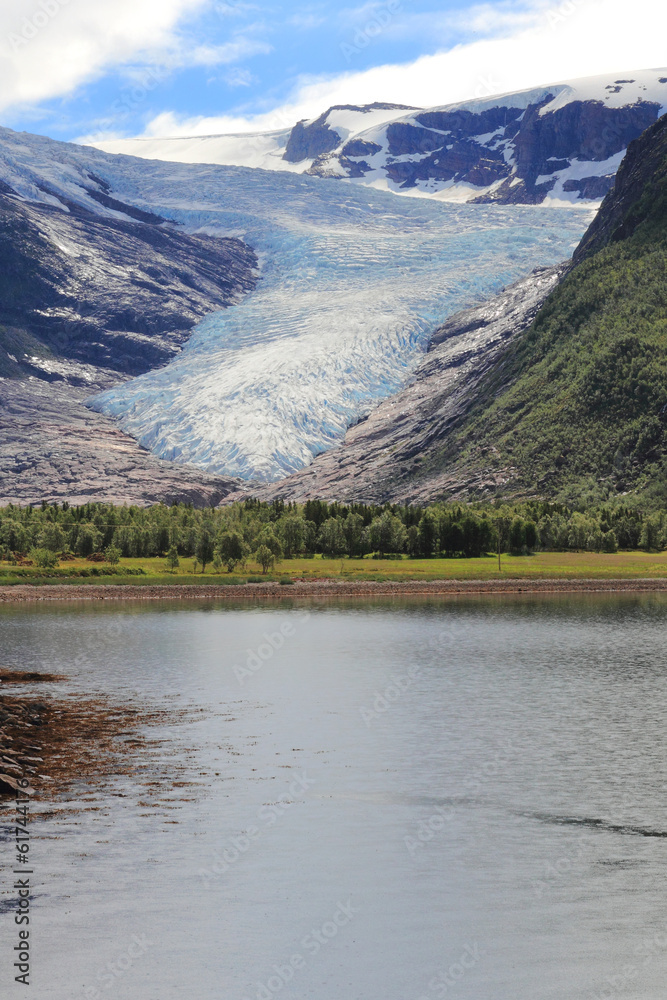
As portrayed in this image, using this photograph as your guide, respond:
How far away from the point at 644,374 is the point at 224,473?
7635 cm

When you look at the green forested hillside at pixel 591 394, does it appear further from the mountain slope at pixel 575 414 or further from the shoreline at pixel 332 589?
the shoreline at pixel 332 589

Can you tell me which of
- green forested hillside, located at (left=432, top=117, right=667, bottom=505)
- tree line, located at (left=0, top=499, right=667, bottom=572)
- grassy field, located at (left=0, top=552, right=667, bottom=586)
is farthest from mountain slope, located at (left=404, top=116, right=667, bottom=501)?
grassy field, located at (left=0, top=552, right=667, bottom=586)

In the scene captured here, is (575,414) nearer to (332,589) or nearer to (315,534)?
(315,534)

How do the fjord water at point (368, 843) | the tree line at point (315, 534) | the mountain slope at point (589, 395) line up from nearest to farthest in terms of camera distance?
the fjord water at point (368, 843) → the tree line at point (315, 534) → the mountain slope at point (589, 395)

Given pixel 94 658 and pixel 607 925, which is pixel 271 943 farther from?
pixel 94 658

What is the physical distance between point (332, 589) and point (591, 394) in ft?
286

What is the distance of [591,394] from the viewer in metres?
169

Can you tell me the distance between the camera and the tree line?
11150 centimetres

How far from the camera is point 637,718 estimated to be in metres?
36.5

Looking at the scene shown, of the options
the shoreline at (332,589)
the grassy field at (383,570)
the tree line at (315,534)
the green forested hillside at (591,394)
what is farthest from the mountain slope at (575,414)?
the shoreline at (332,589)

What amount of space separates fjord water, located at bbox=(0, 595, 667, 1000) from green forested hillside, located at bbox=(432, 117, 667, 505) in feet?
366

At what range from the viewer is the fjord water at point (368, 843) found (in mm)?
16891

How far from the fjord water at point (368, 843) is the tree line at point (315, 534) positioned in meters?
63.7


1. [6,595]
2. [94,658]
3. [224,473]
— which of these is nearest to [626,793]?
[94,658]
